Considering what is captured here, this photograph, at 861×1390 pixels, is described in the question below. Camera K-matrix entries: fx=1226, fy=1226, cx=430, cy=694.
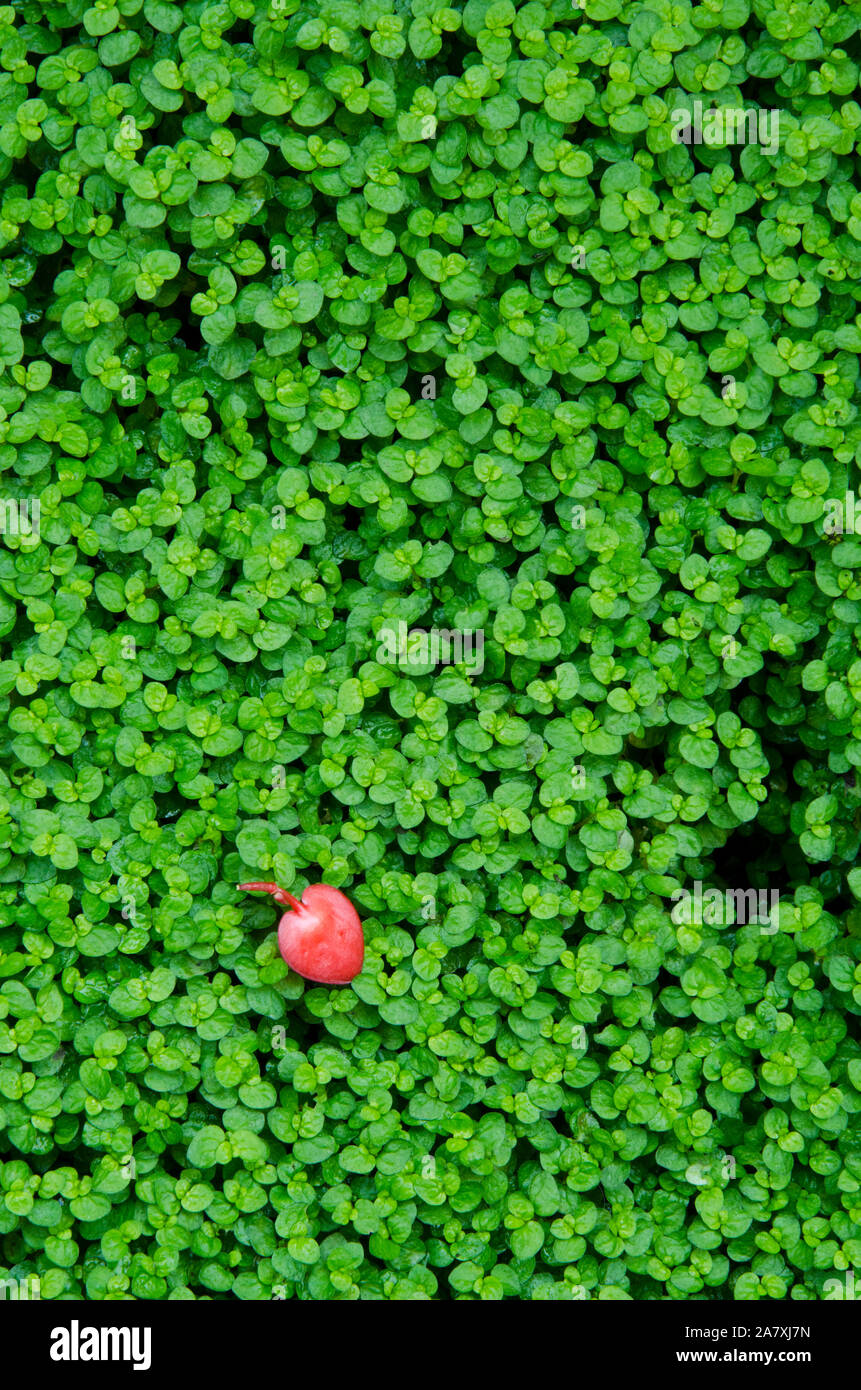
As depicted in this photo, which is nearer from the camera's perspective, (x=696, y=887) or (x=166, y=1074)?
(x=166, y=1074)

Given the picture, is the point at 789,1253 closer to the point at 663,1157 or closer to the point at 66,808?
the point at 663,1157

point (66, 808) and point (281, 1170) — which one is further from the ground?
point (66, 808)

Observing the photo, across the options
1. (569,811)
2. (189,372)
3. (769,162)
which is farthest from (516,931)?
(769,162)

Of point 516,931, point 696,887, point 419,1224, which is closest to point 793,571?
point 696,887

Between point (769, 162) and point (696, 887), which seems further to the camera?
point (696, 887)

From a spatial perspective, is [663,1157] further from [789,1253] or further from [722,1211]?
[789,1253]

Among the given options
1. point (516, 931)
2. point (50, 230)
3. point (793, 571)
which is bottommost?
point (516, 931)
